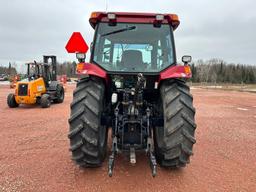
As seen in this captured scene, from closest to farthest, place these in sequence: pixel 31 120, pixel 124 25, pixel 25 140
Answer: pixel 124 25, pixel 25 140, pixel 31 120

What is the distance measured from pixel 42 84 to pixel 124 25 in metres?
9.82

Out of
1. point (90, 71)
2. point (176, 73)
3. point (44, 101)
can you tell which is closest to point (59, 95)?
point (44, 101)

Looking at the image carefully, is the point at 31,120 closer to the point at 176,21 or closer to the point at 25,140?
the point at 25,140

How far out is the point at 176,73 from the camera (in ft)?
12.5

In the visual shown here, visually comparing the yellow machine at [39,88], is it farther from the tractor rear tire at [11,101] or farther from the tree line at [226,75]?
the tree line at [226,75]

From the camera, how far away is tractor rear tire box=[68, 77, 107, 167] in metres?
3.64

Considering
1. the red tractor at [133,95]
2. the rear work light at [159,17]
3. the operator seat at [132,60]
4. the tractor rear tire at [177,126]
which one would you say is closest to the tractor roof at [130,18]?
the red tractor at [133,95]

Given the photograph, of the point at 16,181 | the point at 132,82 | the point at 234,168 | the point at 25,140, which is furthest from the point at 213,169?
the point at 25,140

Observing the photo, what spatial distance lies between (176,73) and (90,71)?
1179 mm

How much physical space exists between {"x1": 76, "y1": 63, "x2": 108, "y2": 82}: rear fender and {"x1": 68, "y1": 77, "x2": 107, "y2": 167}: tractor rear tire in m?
0.20

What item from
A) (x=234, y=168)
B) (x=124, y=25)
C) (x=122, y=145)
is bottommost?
(x=234, y=168)

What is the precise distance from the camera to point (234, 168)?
4461 mm

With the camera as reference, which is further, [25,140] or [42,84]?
[42,84]

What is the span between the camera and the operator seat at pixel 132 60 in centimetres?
424
